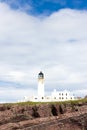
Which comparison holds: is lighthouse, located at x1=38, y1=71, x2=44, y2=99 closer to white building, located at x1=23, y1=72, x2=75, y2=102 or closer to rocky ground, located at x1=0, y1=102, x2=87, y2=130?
white building, located at x1=23, y1=72, x2=75, y2=102

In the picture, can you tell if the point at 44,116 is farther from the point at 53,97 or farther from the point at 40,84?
the point at 40,84

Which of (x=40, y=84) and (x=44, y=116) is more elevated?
(x=40, y=84)

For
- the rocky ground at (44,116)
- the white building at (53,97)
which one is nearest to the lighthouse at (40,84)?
the white building at (53,97)

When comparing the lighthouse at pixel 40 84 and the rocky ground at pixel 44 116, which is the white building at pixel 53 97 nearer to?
the lighthouse at pixel 40 84

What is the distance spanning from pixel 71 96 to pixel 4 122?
486 inches

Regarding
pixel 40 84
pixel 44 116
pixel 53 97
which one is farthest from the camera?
pixel 40 84

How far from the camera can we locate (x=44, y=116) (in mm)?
41875

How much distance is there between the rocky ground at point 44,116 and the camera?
37250 mm

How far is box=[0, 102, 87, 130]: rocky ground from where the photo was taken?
122 ft

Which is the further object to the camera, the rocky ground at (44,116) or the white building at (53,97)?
the white building at (53,97)

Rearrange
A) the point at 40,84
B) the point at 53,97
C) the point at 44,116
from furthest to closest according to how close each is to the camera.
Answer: the point at 40,84, the point at 53,97, the point at 44,116

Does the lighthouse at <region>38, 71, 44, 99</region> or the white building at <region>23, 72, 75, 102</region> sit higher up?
the lighthouse at <region>38, 71, 44, 99</region>

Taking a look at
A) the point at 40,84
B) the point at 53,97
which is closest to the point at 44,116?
the point at 53,97

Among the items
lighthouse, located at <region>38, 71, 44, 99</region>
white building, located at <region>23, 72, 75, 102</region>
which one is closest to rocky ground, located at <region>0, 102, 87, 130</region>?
white building, located at <region>23, 72, 75, 102</region>
